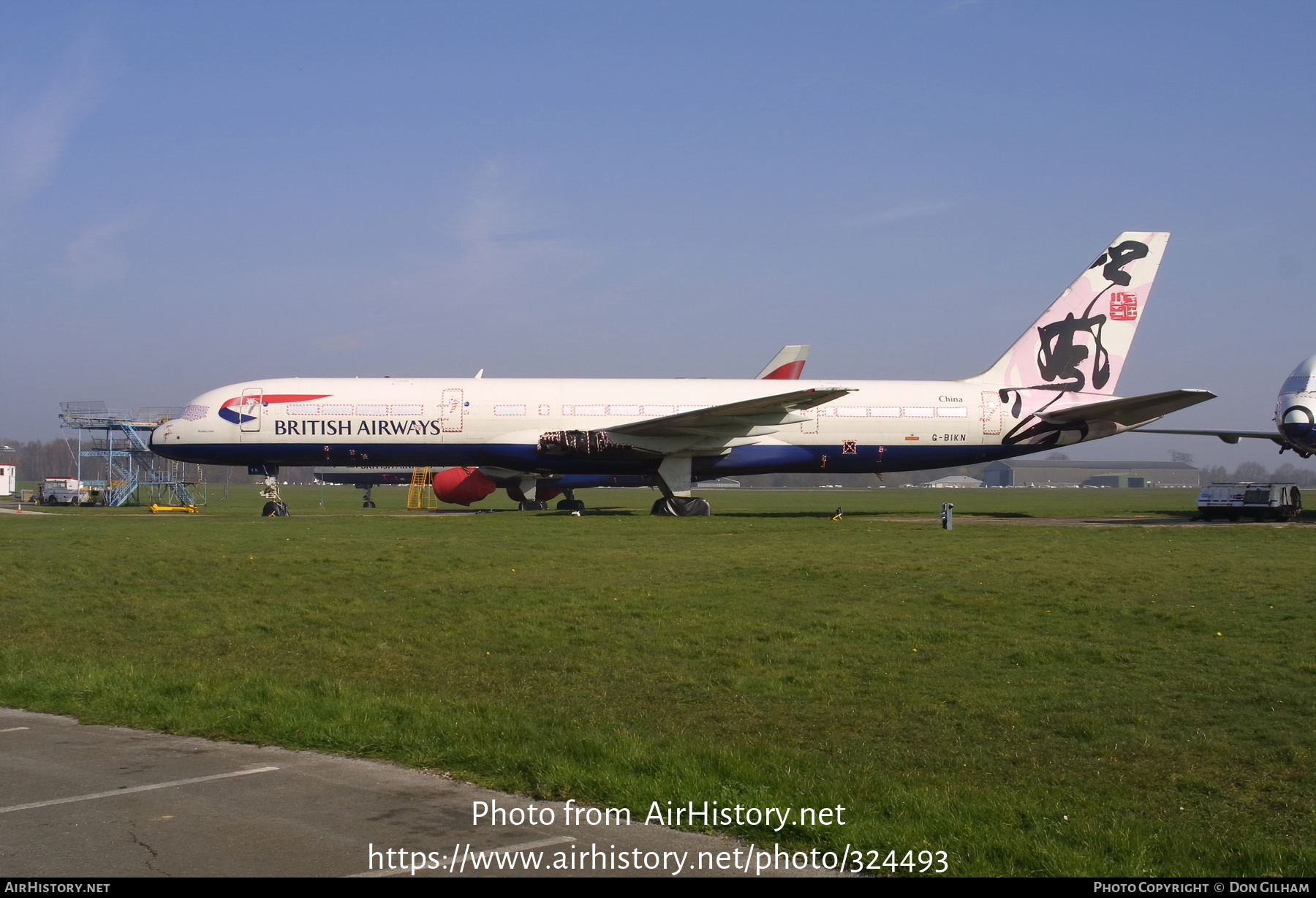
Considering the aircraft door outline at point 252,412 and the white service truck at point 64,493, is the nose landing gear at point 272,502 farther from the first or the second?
the white service truck at point 64,493

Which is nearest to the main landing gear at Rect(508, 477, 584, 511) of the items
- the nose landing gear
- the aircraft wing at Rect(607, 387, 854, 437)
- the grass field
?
the aircraft wing at Rect(607, 387, 854, 437)

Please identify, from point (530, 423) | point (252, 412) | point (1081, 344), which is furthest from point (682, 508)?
point (1081, 344)

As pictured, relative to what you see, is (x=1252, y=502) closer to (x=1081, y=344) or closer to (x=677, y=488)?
(x=1081, y=344)

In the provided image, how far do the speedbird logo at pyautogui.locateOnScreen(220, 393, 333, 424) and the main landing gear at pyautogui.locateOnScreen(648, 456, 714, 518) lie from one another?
11.2 m

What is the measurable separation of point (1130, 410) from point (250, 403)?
1113 inches

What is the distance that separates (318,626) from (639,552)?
8.44m

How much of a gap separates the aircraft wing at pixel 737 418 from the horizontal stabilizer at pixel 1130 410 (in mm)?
8003

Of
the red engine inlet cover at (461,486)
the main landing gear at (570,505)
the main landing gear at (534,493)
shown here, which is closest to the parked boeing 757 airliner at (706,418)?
the main landing gear at (570,505)

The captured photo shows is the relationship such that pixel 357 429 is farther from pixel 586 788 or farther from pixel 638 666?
pixel 586 788

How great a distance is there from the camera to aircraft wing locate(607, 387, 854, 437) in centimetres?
3256

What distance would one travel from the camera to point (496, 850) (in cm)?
558

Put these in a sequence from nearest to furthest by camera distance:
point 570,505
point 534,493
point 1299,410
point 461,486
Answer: point 1299,410
point 570,505
point 534,493
point 461,486

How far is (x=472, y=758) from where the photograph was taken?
734cm

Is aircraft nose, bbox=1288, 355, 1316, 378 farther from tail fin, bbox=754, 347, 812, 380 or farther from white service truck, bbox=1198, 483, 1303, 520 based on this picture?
tail fin, bbox=754, 347, 812, 380
